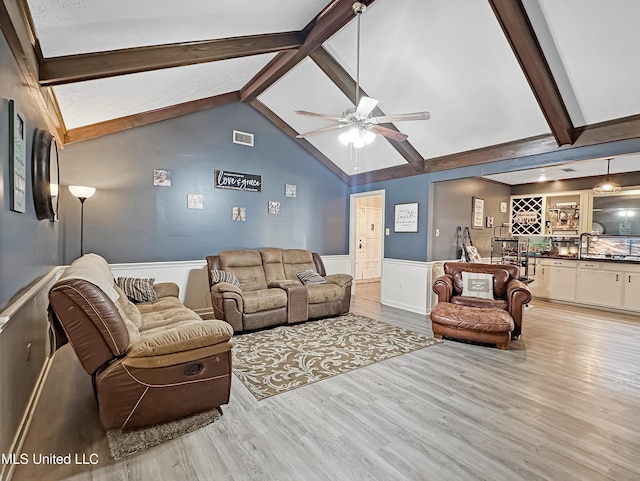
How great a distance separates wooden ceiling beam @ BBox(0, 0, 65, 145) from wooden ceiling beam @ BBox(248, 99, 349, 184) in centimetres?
309

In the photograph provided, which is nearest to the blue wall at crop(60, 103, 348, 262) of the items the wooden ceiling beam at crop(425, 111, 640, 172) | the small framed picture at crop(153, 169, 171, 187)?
the small framed picture at crop(153, 169, 171, 187)

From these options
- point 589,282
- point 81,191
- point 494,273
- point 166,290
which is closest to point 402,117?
point 494,273

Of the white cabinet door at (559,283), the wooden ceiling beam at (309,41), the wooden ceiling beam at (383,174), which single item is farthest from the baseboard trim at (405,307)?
the wooden ceiling beam at (309,41)

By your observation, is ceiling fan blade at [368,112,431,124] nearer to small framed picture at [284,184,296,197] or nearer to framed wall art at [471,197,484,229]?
small framed picture at [284,184,296,197]

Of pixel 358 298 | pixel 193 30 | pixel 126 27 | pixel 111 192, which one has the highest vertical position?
pixel 193 30

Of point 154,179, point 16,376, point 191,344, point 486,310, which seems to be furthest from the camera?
point 154,179

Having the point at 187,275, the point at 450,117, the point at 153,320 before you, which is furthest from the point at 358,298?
the point at 153,320

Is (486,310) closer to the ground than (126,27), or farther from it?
closer to the ground

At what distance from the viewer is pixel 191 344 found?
6.89ft

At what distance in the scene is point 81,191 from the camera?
3682 millimetres

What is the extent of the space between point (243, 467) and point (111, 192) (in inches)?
154

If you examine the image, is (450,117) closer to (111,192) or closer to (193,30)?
(193,30)

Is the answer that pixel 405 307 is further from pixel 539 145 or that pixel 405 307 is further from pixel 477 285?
pixel 539 145

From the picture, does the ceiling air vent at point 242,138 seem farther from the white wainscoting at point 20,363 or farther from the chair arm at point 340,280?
the white wainscoting at point 20,363
